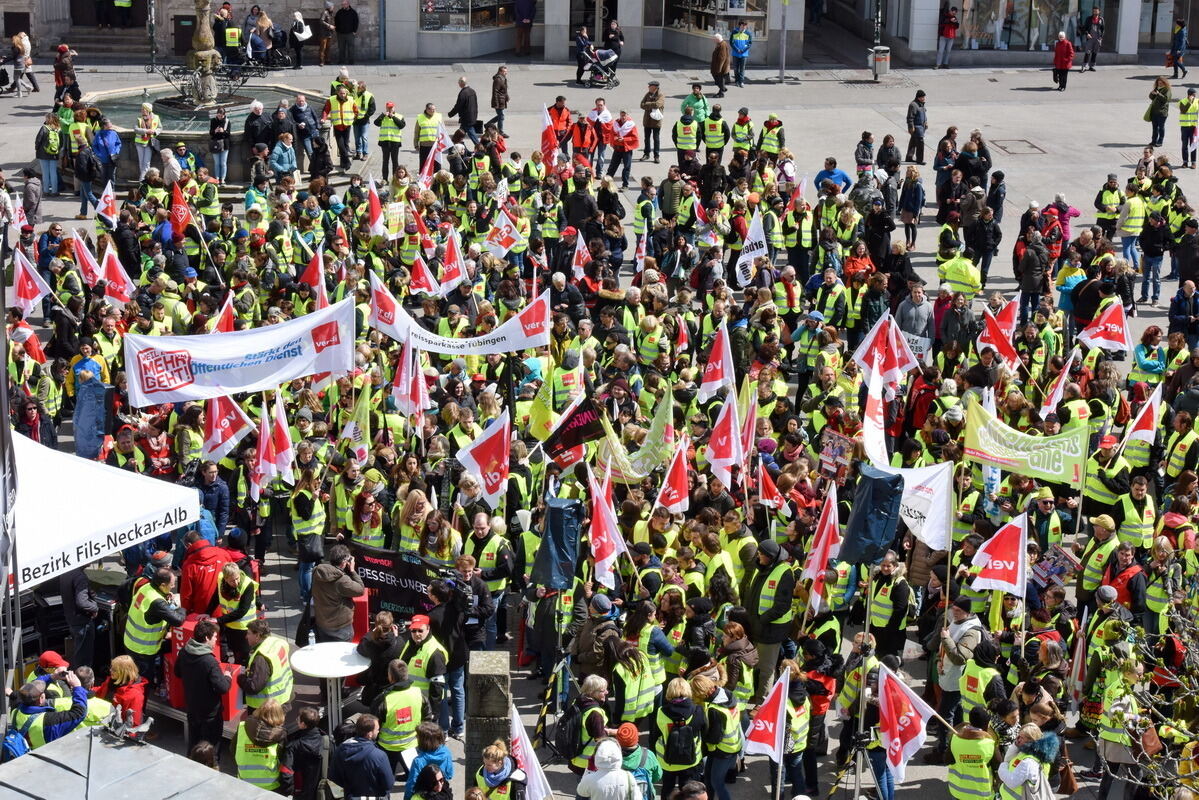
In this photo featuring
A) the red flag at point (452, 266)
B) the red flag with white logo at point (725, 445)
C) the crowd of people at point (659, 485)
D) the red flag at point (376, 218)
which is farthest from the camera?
the red flag at point (376, 218)

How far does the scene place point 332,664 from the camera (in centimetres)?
1313

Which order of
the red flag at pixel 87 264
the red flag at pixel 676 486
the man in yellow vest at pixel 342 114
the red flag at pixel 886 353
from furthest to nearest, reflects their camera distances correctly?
the man in yellow vest at pixel 342 114 < the red flag at pixel 87 264 < the red flag at pixel 886 353 < the red flag at pixel 676 486

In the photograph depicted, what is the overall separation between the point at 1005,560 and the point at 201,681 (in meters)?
6.47

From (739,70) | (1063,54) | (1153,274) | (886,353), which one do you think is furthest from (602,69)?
A: (886,353)

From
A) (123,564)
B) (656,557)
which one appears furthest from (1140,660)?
(123,564)

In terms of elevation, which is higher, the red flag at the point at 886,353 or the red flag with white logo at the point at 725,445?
the red flag at the point at 886,353

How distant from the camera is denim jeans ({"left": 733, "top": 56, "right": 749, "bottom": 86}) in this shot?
131 feet

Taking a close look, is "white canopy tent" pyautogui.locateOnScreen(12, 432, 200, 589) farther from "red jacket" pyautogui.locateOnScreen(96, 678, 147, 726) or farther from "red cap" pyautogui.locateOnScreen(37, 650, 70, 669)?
"red jacket" pyautogui.locateOnScreen(96, 678, 147, 726)

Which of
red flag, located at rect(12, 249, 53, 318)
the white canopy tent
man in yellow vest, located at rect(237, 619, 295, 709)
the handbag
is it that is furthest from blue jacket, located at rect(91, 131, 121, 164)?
the handbag

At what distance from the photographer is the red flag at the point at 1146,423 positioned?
17484 mm

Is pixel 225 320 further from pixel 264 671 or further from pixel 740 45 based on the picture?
pixel 740 45

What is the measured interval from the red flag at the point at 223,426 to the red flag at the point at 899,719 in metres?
6.97

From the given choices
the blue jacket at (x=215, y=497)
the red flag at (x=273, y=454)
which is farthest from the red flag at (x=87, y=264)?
the blue jacket at (x=215, y=497)

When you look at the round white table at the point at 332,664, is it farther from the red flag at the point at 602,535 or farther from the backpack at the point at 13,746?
the red flag at the point at 602,535
